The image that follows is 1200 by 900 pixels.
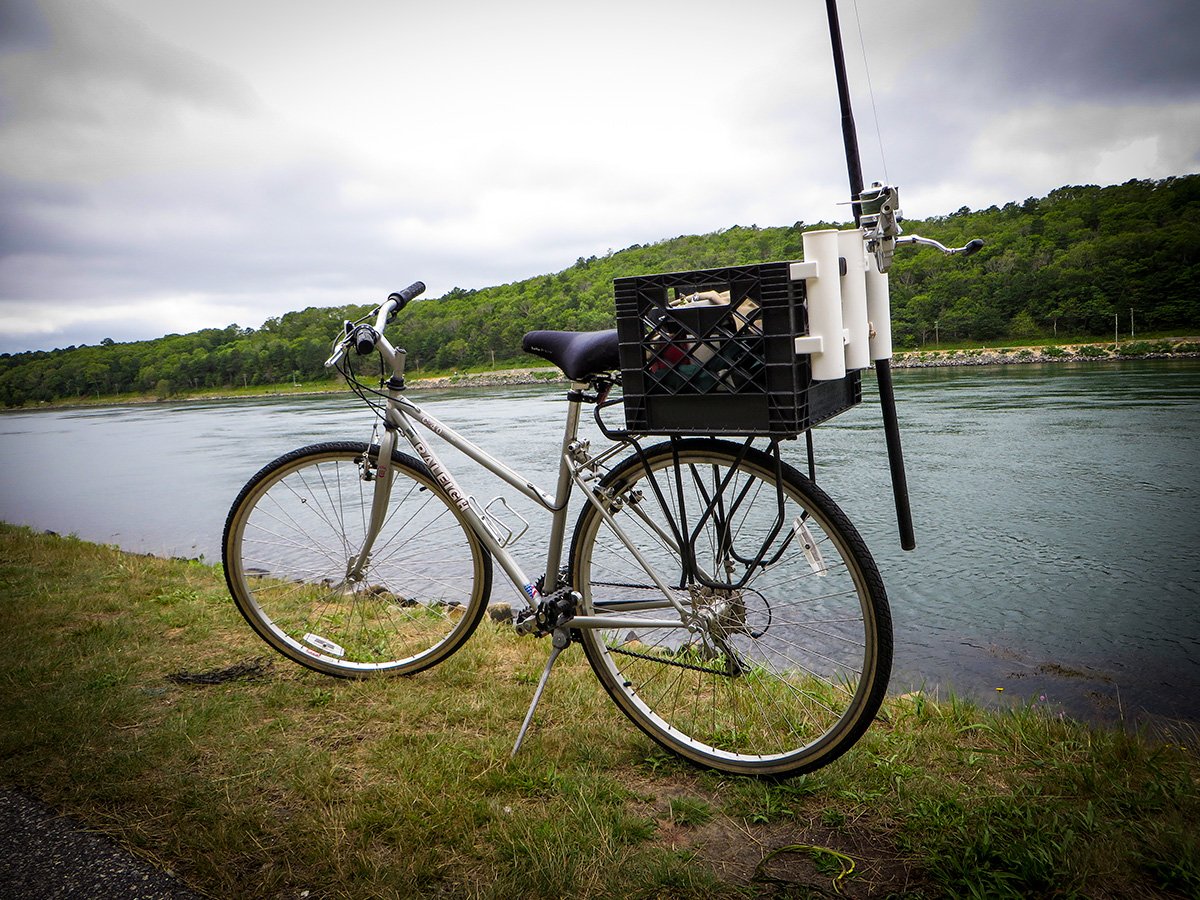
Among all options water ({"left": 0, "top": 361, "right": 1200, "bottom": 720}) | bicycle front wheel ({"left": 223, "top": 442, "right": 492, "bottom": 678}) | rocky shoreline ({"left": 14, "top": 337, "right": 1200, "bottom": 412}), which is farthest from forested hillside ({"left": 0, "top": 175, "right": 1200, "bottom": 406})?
bicycle front wheel ({"left": 223, "top": 442, "right": 492, "bottom": 678})

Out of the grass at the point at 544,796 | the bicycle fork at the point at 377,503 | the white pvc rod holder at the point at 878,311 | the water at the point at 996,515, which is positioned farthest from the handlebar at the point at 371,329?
the water at the point at 996,515

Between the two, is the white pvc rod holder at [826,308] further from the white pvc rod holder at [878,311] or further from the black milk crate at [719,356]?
the white pvc rod holder at [878,311]

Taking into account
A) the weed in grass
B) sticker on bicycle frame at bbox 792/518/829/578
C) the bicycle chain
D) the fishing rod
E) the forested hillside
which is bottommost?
the weed in grass

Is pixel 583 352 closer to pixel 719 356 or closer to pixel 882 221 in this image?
pixel 719 356

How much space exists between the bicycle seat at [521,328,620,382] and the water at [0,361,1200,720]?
3216mm

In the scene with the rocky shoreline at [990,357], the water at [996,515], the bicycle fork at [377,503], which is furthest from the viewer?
the rocky shoreline at [990,357]

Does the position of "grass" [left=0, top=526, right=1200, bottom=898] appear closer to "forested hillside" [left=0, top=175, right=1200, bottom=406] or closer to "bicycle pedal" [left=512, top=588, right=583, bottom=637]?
"bicycle pedal" [left=512, top=588, right=583, bottom=637]

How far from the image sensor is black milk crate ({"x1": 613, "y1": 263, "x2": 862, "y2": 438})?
1879mm

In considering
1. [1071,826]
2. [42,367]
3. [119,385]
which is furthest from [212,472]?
[119,385]

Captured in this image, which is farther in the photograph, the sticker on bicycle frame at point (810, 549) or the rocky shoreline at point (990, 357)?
the rocky shoreline at point (990, 357)

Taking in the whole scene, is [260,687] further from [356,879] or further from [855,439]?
[855,439]

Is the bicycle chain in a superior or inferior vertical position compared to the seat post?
inferior

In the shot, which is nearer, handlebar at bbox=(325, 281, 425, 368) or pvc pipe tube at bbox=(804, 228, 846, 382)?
pvc pipe tube at bbox=(804, 228, 846, 382)

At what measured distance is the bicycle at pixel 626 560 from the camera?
2150 millimetres
